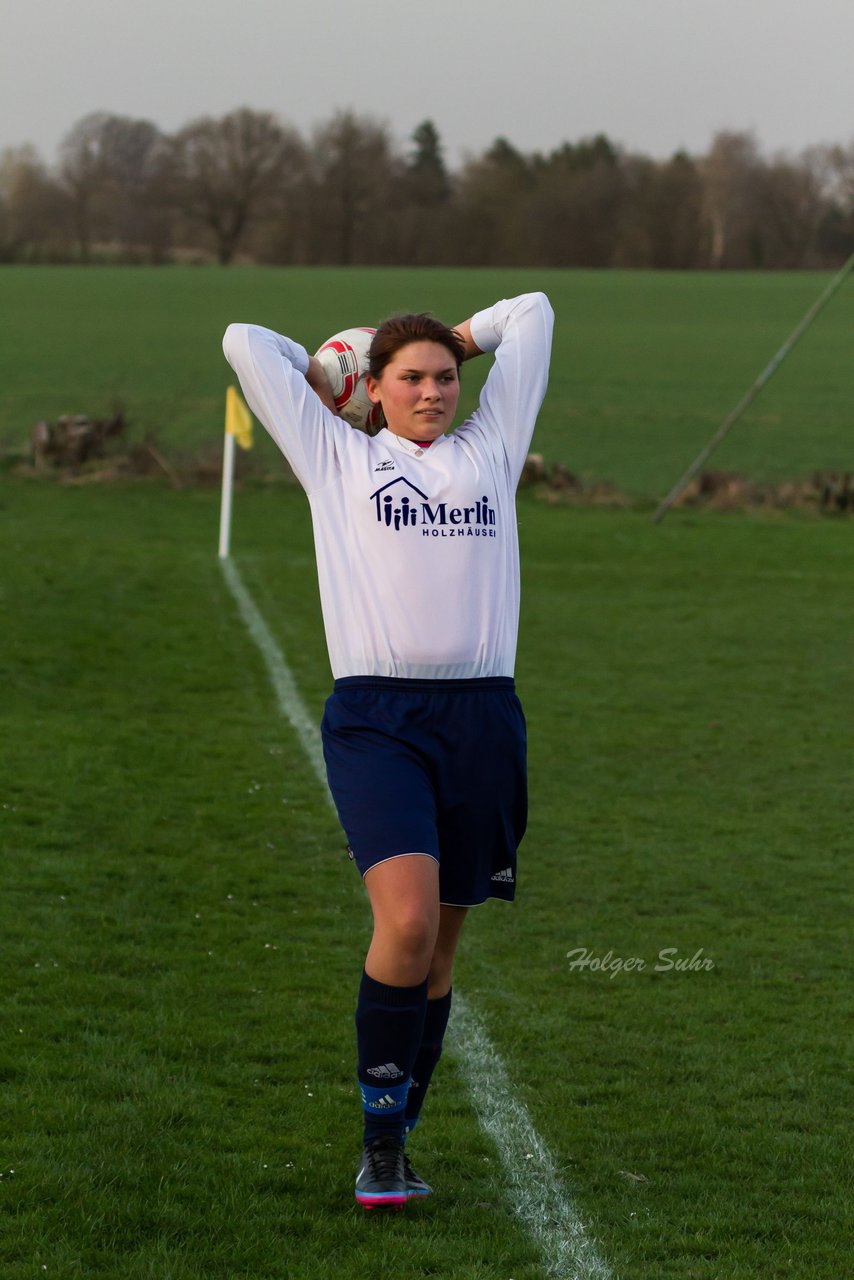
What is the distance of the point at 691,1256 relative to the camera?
3859 millimetres

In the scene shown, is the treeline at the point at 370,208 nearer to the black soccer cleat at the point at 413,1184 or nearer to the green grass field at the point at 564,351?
the green grass field at the point at 564,351

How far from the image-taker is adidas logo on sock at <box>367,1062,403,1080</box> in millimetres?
3855

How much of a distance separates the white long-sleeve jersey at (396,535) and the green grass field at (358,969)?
139 centimetres

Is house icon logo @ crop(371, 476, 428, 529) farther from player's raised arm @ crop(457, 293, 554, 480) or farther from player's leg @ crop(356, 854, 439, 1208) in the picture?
player's leg @ crop(356, 854, 439, 1208)

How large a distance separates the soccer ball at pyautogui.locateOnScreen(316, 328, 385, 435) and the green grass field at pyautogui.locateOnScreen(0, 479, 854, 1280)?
6.36 feet

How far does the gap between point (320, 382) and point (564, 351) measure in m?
47.7

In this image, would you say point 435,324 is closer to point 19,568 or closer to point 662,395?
point 19,568

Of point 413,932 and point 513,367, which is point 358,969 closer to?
point 413,932

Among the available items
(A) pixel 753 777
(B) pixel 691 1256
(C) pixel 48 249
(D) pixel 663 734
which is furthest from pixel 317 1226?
(C) pixel 48 249

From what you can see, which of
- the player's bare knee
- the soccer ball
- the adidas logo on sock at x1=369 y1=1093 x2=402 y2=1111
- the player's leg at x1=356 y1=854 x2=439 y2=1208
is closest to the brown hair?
the soccer ball

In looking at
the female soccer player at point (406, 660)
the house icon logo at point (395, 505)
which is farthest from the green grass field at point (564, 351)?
the house icon logo at point (395, 505)

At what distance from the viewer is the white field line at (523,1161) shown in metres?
3.84

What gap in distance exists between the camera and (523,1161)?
4.41 m

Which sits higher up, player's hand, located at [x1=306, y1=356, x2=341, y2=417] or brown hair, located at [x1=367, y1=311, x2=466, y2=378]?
brown hair, located at [x1=367, y1=311, x2=466, y2=378]
